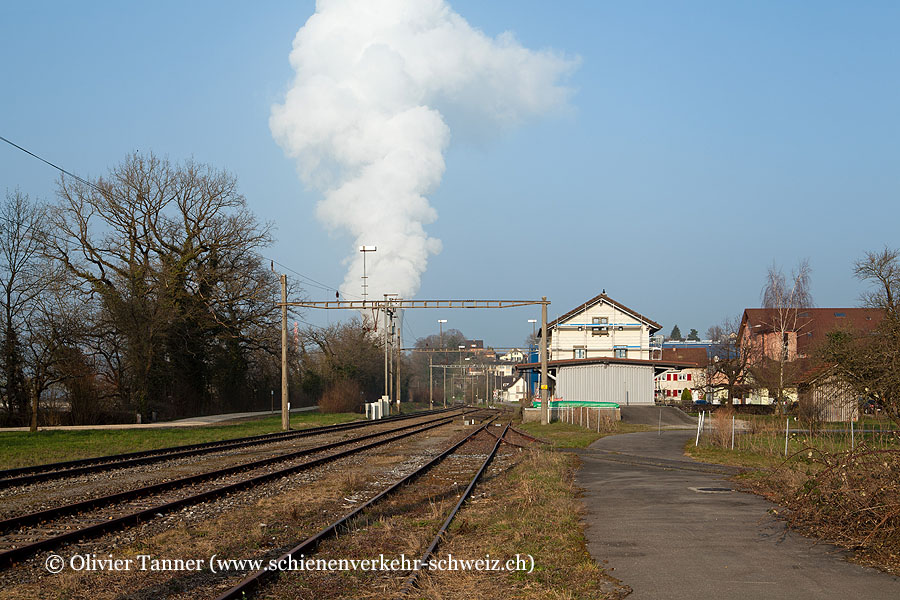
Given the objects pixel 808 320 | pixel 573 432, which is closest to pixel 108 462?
pixel 573 432

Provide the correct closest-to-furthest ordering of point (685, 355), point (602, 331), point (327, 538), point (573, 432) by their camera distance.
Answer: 1. point (327, 538)
2. point (573, 432)
3. point (602, 331)
4. point (685, 355)

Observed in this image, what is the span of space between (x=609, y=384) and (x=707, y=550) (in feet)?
162

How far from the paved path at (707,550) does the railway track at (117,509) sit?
22.3ft

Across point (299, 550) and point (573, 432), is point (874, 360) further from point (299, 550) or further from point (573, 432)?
point (573, 432)

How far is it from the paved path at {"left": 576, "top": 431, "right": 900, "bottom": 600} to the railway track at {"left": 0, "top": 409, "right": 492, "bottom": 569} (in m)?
6.78

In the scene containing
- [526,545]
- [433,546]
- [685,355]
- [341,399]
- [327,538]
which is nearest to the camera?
[433,546]

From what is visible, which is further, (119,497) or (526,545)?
(119,497)

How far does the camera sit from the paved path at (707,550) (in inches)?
291

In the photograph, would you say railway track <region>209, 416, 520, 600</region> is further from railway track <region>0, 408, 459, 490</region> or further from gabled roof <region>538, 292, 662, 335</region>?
gabled roof <region>538, 292, 662, 335</region>

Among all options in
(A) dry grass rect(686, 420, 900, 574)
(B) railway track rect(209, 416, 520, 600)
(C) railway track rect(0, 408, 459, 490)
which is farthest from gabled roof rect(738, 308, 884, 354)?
(A) dry grass rect(686, 420, 900, 574)

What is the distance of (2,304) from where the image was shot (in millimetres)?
38188

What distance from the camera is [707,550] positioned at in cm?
920

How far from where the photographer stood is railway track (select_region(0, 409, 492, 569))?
9.91 metres

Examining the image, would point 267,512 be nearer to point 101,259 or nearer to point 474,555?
point 474,555
